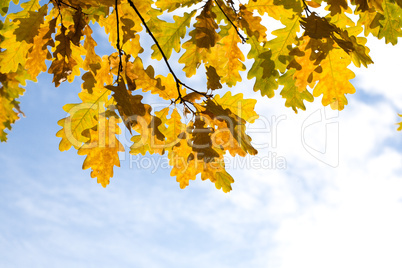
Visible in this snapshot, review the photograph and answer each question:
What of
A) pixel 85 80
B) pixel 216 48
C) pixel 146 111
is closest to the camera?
pixel 146 111

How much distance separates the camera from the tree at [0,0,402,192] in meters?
1.88

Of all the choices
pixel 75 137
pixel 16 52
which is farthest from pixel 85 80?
pixel 16 52

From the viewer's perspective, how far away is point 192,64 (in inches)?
89.1

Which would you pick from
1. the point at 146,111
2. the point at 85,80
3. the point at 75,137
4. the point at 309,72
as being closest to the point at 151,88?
the point at 146,111

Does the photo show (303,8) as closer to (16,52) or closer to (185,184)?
(185,184)

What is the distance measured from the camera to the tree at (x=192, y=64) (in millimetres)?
1881

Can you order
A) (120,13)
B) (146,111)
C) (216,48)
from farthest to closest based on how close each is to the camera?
1. (216,48)
2. (120,13)
3. (146,111)

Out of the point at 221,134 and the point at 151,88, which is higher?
the point at 151,88

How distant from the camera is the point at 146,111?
1.82 m

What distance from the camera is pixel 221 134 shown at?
1986 millimetres

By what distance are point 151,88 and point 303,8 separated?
92 centimetres

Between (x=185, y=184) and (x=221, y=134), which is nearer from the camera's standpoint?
(x=221, y=134)

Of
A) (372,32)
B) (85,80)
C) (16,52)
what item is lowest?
(85,80)

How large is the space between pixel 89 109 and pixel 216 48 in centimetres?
88
